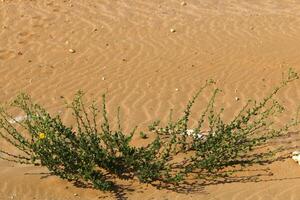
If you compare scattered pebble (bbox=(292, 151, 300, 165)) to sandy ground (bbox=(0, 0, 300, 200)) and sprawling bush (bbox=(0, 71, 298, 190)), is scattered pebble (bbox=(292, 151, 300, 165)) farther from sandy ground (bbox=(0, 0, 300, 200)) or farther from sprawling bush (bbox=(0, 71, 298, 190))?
sprawling bush (bbox=(0, 71, 298, 190))

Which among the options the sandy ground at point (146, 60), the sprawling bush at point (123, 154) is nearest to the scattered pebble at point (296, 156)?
the sandy ground at point (146, 60)

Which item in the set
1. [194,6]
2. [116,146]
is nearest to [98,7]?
[194,6]

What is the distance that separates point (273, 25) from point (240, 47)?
6.48ft

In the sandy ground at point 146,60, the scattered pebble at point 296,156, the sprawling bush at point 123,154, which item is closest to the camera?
the sprawling bush at point 123,154

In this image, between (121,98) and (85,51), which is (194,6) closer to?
(85,51)

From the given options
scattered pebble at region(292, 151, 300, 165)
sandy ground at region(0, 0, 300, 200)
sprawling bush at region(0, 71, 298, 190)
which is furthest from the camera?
scattered pebble at region(292, 151, 300, 165)

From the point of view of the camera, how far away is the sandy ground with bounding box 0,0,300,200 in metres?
6.27

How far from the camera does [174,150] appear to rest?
21.5 feet

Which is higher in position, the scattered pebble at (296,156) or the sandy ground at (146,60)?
the sandy ground at (146,60)

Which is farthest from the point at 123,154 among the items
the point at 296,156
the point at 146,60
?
the point at 146,60

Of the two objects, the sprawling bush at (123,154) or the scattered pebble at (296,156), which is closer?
the sprawling bush at (123,154)

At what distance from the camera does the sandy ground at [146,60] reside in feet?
20.6

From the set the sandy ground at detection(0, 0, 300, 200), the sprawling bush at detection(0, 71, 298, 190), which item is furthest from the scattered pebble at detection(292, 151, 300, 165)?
the sprawling bush at detection(0, 71, 298, 190)

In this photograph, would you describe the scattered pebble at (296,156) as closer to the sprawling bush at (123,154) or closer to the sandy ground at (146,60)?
the sandy ground at (146,60)
